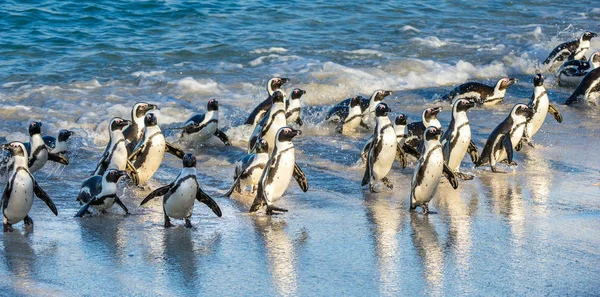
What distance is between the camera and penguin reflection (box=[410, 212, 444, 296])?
590cm

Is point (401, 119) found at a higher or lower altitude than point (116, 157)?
higher

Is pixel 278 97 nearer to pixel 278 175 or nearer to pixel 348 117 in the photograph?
pixel 348 117

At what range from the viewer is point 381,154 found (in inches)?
336

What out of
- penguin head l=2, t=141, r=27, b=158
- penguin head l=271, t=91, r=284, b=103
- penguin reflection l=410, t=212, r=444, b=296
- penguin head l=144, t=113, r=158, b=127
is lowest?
penguin reflection l=410, t=212, r=444, b=296

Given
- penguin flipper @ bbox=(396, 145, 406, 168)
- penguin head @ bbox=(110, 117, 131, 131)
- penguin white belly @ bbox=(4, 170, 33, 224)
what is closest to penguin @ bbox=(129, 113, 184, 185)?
penguin head @ bbox=(110, 117, 131, 131)

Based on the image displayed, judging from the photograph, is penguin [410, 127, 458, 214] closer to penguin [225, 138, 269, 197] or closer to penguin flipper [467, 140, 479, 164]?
penguin flipper [467, 140, 479, 164]

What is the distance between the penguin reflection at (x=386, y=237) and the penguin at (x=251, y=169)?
95cm

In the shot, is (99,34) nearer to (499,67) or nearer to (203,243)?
(499,67)

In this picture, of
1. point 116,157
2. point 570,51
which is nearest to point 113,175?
point 116,157

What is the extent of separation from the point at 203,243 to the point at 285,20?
13.5 metres

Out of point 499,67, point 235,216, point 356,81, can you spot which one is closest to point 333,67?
point 356,81

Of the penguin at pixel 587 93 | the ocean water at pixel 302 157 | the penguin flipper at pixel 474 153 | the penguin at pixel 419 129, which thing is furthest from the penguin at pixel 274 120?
the penguin at pixel 587 93

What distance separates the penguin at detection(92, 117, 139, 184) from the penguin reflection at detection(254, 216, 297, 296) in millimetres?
1524

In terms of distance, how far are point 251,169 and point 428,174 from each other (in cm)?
155
